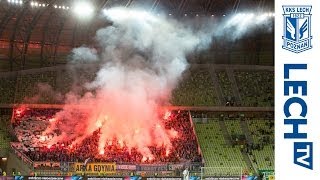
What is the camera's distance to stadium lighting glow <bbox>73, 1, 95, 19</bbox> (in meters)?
46.9

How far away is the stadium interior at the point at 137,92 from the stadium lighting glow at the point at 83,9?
0.28 feet

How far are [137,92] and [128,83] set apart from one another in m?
1.07

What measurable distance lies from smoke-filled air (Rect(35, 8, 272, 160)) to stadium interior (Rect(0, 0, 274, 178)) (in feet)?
0.59

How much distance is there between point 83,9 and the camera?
4712cm

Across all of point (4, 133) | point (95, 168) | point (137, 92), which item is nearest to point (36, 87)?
point (4, 133)

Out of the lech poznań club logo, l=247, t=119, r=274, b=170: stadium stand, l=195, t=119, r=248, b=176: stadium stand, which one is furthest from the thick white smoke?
the lech poznań club logo

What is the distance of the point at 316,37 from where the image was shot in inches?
449

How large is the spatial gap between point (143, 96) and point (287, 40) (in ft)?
121

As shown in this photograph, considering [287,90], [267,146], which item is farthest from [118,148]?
[287,90]

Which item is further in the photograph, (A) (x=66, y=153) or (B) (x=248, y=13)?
(B) (x=248, y=13)

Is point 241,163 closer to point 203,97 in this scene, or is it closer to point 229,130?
point 229,130

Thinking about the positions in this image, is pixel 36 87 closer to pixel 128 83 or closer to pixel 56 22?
pixel 56 22

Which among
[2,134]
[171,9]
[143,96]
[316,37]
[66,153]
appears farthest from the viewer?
[171,9]

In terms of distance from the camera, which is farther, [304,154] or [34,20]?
[34,20]
